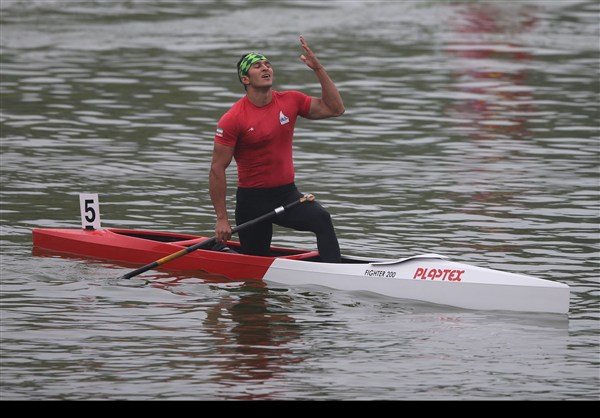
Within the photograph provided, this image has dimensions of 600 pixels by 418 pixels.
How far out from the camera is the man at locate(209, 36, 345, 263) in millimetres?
A: 13891

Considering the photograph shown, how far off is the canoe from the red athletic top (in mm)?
861

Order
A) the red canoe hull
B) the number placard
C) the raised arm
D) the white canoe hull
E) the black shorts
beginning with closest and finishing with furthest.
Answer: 1. the white canoe hull
2. the raised arm
3. the black shorts
4. the red canoe hull
5. the number placard

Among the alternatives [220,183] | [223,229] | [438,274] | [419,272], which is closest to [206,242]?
[223,229]

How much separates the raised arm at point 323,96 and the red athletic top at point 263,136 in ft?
0.32

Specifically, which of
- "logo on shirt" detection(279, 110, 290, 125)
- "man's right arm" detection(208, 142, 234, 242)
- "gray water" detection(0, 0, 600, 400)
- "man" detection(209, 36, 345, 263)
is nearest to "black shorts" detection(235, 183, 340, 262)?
"man" detection(209, 36, 345, 263)

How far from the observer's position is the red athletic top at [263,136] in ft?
45.5

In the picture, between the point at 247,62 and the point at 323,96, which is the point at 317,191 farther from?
the point at 247,62

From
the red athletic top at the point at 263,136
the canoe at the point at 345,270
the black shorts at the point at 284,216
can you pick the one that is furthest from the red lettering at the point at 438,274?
the red athletic top at the point at 263,136

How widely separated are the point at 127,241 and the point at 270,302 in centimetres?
240

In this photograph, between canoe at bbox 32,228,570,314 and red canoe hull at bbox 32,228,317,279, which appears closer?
canoe at bbox 32,228,570,314

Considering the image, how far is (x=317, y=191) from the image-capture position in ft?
63.9

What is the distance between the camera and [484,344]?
12.2m

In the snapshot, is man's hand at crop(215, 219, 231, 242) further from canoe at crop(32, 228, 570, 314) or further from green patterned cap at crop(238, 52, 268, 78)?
green patterned cap at crop(238, 52, 268, 78)
